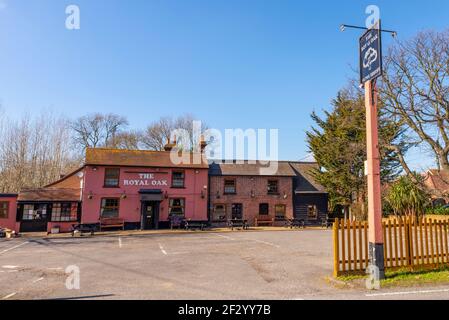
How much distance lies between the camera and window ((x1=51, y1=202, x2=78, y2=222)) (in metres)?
25.1

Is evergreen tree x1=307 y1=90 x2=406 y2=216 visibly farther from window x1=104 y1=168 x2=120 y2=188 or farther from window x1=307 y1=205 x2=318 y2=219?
window x1=104 y1=168 x2=120 y2=188

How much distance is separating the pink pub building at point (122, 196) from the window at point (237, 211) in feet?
9.19

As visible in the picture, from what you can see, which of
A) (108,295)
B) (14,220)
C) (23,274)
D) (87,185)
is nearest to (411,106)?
(108,295)

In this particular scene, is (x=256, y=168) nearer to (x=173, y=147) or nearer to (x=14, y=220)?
(x=173, y=147)

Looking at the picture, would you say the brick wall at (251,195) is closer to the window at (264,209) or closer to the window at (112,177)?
the window at (264,209)

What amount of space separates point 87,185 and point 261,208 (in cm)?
1592

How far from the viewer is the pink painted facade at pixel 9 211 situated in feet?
80.3

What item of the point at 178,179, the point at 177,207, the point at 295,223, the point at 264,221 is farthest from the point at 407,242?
the point at 178,179

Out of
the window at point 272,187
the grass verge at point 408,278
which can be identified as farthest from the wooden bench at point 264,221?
the grass verge at point 408,278

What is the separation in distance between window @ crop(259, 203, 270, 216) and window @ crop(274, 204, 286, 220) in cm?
81

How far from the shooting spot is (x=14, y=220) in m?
24.8

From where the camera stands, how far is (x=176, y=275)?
9.08m

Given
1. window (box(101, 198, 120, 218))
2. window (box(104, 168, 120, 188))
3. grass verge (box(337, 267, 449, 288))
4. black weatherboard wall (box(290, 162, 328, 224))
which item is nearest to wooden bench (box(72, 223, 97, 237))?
window (box(101, 198, 120, 218))

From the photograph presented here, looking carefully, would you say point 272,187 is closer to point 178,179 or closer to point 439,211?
point 178,179
